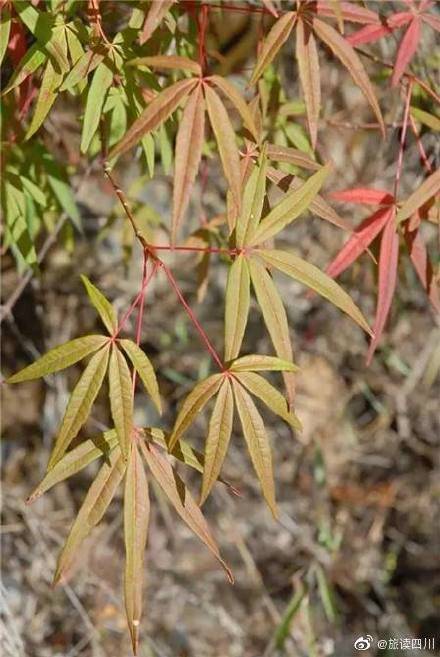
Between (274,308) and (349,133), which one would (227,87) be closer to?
(274,308)

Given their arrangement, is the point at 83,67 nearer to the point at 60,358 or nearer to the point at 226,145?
the point at 226,145

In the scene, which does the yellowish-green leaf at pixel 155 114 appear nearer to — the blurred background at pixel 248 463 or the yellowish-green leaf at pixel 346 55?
the yellowish-green leaf at pixel 346 55

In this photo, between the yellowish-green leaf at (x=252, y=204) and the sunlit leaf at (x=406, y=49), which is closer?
the yellowish-green leaf at (x=252, y=204)

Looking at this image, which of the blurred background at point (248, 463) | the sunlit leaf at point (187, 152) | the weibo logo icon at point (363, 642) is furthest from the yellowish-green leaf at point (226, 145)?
the weibo logo icon at point (363, 642)

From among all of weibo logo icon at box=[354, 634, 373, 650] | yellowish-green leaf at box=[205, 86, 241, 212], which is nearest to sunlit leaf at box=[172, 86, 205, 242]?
yellowish-green leaf at box=[205, 86, 241, 212]

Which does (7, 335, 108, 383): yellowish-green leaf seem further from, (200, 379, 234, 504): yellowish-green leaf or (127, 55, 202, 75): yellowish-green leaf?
(127, 55, 202, 75): yellowish-green leaf

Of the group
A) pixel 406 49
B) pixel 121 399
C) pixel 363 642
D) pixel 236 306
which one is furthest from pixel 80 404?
pixel 363 642

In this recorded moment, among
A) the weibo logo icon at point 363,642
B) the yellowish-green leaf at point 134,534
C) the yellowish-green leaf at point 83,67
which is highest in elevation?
the yellowish-green leaf at point 83,67
